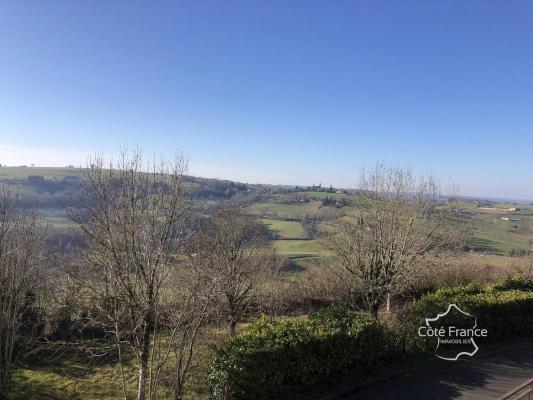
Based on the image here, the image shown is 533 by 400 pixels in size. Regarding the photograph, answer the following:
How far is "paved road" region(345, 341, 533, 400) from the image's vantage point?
9.39m

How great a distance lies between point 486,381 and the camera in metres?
10.1

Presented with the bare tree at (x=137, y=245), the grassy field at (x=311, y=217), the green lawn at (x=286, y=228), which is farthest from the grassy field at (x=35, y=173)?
the bare tree at (x=137, y=245)

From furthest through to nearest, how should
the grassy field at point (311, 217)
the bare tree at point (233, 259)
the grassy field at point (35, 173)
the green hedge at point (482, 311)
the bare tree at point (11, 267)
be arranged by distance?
the grassy field at point (35, 173)
the grassy field at point (311, 217)
the bare tree at point (233, 259)
the green hedge at point (482, 311)
the bare tree at point (11, 267)

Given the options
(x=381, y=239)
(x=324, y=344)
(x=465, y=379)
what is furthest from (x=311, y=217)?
(x=324, y=344)

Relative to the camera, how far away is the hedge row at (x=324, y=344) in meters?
8.18

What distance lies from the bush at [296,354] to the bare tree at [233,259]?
4.81 m

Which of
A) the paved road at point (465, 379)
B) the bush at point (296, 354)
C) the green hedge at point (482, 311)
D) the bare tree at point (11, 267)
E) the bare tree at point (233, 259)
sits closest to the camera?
the bush at point (296, 354)

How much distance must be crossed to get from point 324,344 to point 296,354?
0.92 metres

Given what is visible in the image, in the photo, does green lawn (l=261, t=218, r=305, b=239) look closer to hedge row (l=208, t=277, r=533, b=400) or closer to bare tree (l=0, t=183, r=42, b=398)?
hedge row (l=208, t=277, r=533, b=400)

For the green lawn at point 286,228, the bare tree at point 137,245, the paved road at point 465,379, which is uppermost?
the bare tree at point 137,245

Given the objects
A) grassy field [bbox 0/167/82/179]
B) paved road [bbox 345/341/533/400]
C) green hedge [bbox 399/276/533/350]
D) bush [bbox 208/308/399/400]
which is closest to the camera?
bush [bbox 208/308/399/400]

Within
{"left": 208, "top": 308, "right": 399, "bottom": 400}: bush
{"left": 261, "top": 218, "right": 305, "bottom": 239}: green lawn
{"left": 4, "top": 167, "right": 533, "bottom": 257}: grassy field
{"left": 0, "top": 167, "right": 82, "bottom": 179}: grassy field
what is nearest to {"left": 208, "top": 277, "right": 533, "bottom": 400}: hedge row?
{"left": 208, "top": 308, "right": 399, "bottom": 400}: bush

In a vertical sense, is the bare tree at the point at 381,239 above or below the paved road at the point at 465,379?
above

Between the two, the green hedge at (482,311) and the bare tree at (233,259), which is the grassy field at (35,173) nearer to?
the bare tree at (233,259)
